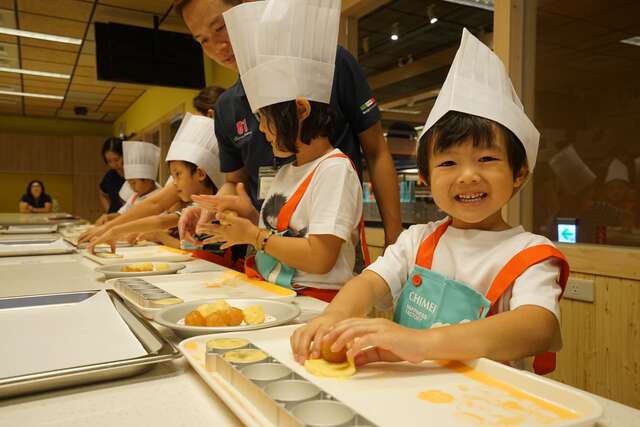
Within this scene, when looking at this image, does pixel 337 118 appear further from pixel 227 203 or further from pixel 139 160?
pixel 139 160

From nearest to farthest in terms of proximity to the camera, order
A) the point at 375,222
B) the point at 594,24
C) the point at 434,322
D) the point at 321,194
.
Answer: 1. the point at 434,322
2. the point at 321,194
3. the point at 594,24
4. the point at 375,222

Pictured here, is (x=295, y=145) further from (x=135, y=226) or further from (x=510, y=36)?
(x=510, y=36)

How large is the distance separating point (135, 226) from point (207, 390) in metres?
1.56

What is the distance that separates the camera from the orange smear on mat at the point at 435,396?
→ 486 mm

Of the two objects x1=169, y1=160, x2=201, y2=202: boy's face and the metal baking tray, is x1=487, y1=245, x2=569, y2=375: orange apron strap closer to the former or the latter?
the metal baking tray

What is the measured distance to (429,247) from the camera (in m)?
0.96

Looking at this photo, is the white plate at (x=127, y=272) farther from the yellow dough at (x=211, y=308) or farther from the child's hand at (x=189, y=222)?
the yellow dough at (x=211, y=308)

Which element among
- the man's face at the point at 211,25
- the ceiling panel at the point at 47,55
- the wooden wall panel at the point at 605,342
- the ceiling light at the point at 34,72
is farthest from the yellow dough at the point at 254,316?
the ceiling light at the point at 34,72

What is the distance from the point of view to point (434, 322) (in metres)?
0.85

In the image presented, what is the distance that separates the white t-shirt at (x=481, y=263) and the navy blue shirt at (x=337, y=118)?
530 millimetres

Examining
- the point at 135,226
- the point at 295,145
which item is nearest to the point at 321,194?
the point at 295,145

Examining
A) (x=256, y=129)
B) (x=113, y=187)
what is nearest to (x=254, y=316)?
(x=256, y=129)

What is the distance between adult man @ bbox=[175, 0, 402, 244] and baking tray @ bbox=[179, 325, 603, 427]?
93 centimetres

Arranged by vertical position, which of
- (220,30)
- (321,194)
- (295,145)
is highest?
(220,30)
